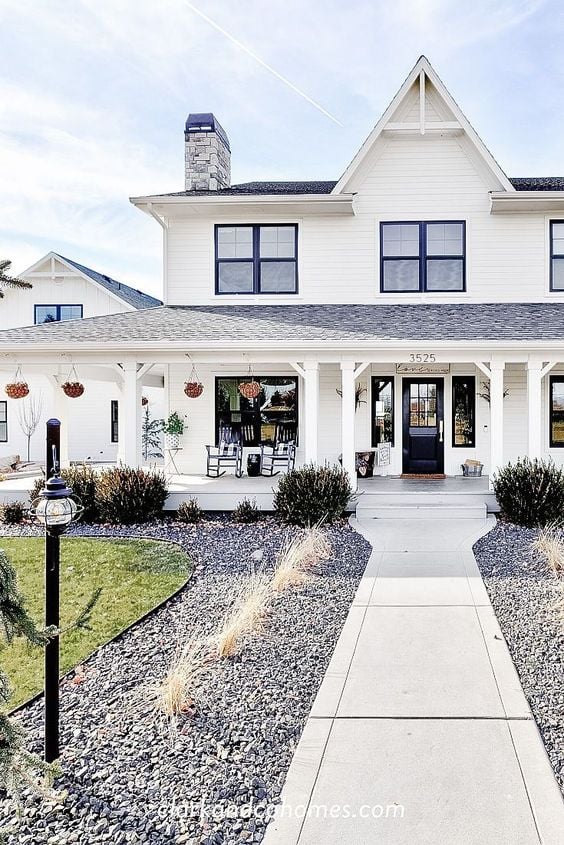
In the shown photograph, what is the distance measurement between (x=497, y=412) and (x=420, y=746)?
332 inches

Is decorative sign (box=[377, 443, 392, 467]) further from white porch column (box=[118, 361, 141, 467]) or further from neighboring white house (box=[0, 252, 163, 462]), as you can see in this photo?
neighboring white house (box=[0, 252, 163, 462])

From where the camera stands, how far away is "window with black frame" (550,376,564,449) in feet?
44.2

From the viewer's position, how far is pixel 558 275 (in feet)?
44.1

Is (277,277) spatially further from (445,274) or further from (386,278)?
(445,274)

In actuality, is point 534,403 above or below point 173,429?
above

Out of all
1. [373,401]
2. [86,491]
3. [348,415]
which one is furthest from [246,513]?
[373,401]

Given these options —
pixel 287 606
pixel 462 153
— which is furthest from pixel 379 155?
pixel 287 606

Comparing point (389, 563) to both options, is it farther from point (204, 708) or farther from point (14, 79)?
point (14, 79)

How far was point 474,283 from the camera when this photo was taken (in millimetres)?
13438

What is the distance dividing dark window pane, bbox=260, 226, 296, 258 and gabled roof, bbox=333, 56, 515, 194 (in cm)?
142

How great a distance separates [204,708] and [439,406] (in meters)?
10.8

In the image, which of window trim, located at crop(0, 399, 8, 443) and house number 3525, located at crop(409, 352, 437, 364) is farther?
window trim, located at crop(0, 399, 8, 443)

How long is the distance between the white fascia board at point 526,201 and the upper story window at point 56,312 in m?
15.1

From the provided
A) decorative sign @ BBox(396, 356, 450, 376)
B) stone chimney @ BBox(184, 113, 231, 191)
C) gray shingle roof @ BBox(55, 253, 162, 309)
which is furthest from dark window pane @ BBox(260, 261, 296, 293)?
gray shingle roof @ BBox(55, 253, 162, 309)
